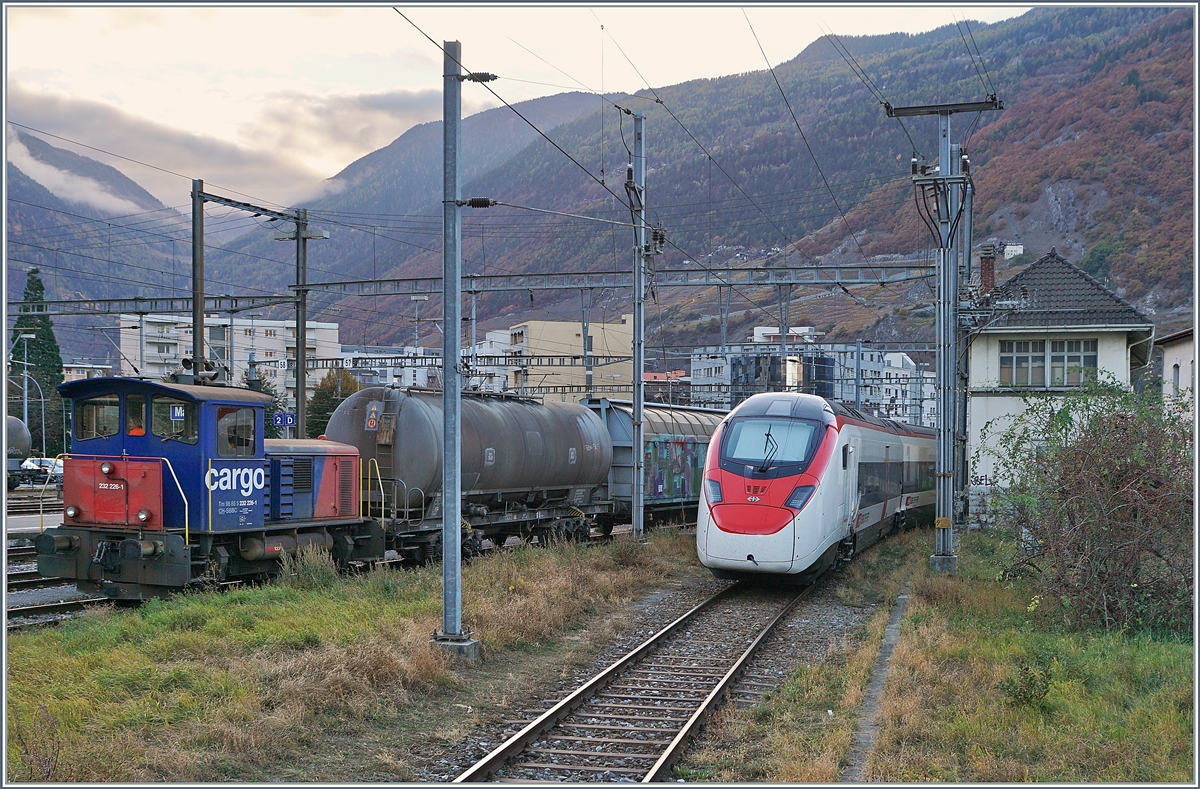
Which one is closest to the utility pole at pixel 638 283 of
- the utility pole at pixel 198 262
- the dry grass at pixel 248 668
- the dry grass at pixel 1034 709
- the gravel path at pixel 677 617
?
the gravel path at pixel 677 617

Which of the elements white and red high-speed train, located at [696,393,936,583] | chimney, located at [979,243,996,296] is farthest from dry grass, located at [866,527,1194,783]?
chimney, located at [979,243,996,296]

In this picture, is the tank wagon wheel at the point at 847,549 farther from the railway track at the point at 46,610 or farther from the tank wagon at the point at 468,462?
the railway track at the point at 46,610

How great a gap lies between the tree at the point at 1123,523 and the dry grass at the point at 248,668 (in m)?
6.33

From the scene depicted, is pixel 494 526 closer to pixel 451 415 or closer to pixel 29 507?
pixel 451 415

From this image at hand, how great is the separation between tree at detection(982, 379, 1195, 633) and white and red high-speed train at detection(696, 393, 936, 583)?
12.5 feet

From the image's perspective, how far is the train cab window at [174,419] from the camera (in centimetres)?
1466

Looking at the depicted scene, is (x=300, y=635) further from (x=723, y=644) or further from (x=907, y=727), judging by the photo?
(x=907, y=727)

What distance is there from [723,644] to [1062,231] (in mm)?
158303

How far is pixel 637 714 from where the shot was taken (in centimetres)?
999

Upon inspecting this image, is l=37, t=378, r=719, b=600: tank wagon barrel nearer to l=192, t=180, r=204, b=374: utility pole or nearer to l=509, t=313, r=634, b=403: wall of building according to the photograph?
l=192, t=180, r=204, b=374: utility pole

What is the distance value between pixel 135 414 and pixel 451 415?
6021mm

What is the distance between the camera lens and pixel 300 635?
11.2 meters

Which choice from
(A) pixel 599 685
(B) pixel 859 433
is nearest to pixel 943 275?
(B) pixel 859 433

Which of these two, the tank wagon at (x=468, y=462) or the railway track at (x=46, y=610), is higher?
the tank wagon at (x=468, y=462)
